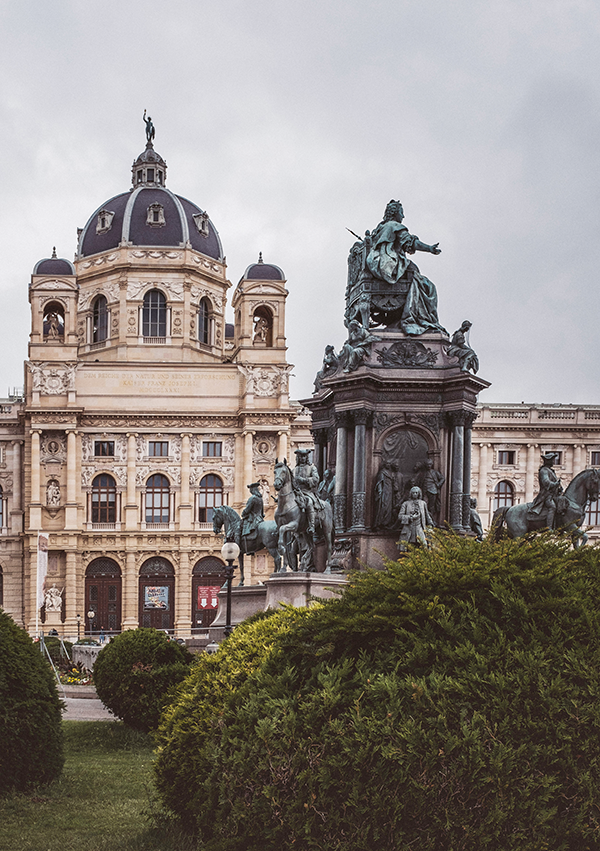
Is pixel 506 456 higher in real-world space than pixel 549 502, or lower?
lower

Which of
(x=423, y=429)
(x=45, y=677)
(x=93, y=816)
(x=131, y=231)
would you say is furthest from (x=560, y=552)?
(x=131, y=231)

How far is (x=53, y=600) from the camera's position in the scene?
2445 inches

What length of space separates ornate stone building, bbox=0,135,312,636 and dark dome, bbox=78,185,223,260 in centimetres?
620

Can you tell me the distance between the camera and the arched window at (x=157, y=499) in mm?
65544

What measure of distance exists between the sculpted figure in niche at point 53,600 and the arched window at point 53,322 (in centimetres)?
1702

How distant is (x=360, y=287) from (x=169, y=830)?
13.3 meters

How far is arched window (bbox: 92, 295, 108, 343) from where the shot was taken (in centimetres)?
7150

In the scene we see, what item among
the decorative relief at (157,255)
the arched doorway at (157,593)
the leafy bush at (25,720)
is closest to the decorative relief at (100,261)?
the decorative relief at (157,255)

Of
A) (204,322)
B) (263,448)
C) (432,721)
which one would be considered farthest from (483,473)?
(432,721)

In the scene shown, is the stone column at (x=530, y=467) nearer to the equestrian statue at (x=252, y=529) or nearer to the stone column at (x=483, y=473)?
the stone column at (x=483, y=473)

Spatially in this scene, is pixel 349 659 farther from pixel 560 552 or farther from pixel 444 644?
pixel 560 552

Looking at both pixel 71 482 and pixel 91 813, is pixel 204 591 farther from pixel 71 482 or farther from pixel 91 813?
pixel 91 813

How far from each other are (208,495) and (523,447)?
22090 mm

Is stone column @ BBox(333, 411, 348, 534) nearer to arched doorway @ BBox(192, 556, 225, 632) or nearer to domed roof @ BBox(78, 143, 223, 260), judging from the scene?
arched doorway @ BBox(192, 556, 225, 632)
